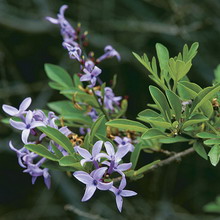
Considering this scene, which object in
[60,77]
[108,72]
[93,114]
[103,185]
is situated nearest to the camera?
[103,185]

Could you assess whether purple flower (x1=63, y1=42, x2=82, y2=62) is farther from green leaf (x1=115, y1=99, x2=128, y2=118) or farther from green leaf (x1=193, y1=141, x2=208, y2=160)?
green leaf (x1=193, y1=141, x2=208, y2=160)

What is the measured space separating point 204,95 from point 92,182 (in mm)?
358

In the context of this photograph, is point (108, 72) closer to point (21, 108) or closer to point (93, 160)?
point (21, 108)

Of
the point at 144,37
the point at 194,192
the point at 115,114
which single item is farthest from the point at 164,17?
the point at 115,114

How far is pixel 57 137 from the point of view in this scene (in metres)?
1.10

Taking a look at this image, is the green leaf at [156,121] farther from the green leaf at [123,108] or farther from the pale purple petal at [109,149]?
the green leaf at [123,108]

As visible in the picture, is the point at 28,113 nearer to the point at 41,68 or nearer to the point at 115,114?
the point at 115,114

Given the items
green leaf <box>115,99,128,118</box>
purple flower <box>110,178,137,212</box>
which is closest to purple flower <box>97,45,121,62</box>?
green leaf <box>115,99,128,118</box>

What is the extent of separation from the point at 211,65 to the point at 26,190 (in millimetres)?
2603

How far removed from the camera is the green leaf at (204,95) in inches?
40.9

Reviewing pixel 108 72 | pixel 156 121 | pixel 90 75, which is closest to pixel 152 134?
pixel 156 121

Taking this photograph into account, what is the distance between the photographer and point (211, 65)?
3.68 meters

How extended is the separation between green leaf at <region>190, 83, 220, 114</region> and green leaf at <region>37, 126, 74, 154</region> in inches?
13.7

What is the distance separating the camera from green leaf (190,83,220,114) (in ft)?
3.41
